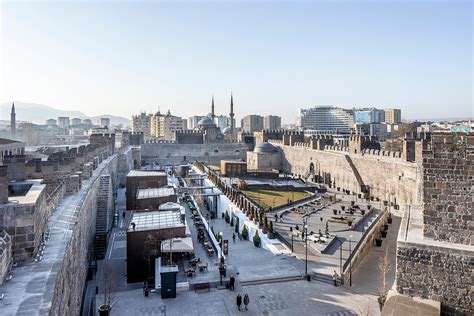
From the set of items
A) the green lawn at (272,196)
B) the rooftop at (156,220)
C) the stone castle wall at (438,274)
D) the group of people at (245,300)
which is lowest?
the group of people at (245,300)

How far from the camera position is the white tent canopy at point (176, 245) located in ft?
40.4

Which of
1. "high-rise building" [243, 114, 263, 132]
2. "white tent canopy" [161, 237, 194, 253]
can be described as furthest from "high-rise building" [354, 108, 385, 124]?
"white tent canopy" [161, 237, 194, 253]

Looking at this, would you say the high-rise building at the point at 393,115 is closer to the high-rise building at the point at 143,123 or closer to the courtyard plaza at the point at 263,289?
the high-rise building at the point at 143,123

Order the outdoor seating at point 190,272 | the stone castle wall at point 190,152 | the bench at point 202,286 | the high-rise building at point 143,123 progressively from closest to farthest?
the bench at point 202,286
the outdoor seating at point 190,272
the stone castle wall at point 190,152
the high-rise building at point 143,123

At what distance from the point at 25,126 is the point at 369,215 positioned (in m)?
73.4

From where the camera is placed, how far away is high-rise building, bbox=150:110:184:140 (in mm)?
99062

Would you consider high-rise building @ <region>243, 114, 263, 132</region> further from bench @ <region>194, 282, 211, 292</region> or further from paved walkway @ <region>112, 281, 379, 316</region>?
bench @ <region>194, 282, 211, 292</region>

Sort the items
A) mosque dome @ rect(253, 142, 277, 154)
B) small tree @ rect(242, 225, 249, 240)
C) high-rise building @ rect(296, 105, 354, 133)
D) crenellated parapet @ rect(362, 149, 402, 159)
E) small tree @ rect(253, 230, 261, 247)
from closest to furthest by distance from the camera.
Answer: small tree @ rect(253, 230, 261, 247), small tree @ rect(242, 225, 249, 240), crenellated parapet @ rect(362, 149, 402, 159), mosque dome @ rect(253, 142, 277, 154), high-rise building @ rect(296, 105, 354, 133)

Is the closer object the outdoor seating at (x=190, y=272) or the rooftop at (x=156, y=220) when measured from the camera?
the outdoor seating at (x=190, y=272)

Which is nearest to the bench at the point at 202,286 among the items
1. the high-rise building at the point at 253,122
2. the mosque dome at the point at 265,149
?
the mosque dome at the point at 265,149

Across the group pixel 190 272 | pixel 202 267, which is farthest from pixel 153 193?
pixel 190 272

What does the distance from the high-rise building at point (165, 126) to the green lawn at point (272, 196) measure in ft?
236

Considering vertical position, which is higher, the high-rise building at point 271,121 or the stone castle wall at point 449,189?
the high-rise building at point 271,121

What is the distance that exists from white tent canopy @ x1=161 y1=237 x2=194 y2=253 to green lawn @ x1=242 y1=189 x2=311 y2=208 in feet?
30.7
